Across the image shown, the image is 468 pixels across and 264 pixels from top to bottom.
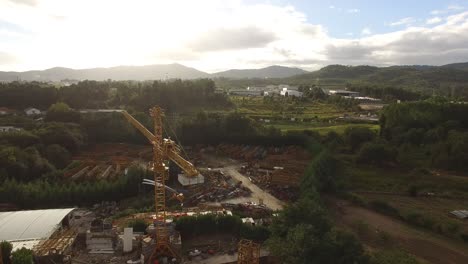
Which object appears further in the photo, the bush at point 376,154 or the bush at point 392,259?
the bush at point 376,154

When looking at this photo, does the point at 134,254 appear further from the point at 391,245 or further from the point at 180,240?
the point at 391,245

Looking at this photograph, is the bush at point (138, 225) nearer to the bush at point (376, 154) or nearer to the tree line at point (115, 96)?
the bush at point (376, 154)

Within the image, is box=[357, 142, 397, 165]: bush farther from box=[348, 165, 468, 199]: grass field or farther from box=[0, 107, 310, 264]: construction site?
box=[0, 107, 310, 264]: construction site

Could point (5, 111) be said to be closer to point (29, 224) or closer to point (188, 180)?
point (188, 180)

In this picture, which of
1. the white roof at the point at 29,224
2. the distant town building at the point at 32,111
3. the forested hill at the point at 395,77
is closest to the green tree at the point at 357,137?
the white roof at the point at 29,224

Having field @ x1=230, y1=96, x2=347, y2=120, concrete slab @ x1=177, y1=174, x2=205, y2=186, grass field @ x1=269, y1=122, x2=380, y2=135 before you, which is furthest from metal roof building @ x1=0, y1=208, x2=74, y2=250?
field @ x1=230, y1=96, x2=347, y2=120

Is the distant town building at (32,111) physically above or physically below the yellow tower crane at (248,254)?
above

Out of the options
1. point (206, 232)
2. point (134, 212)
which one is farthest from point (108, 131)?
point (206, 232)
